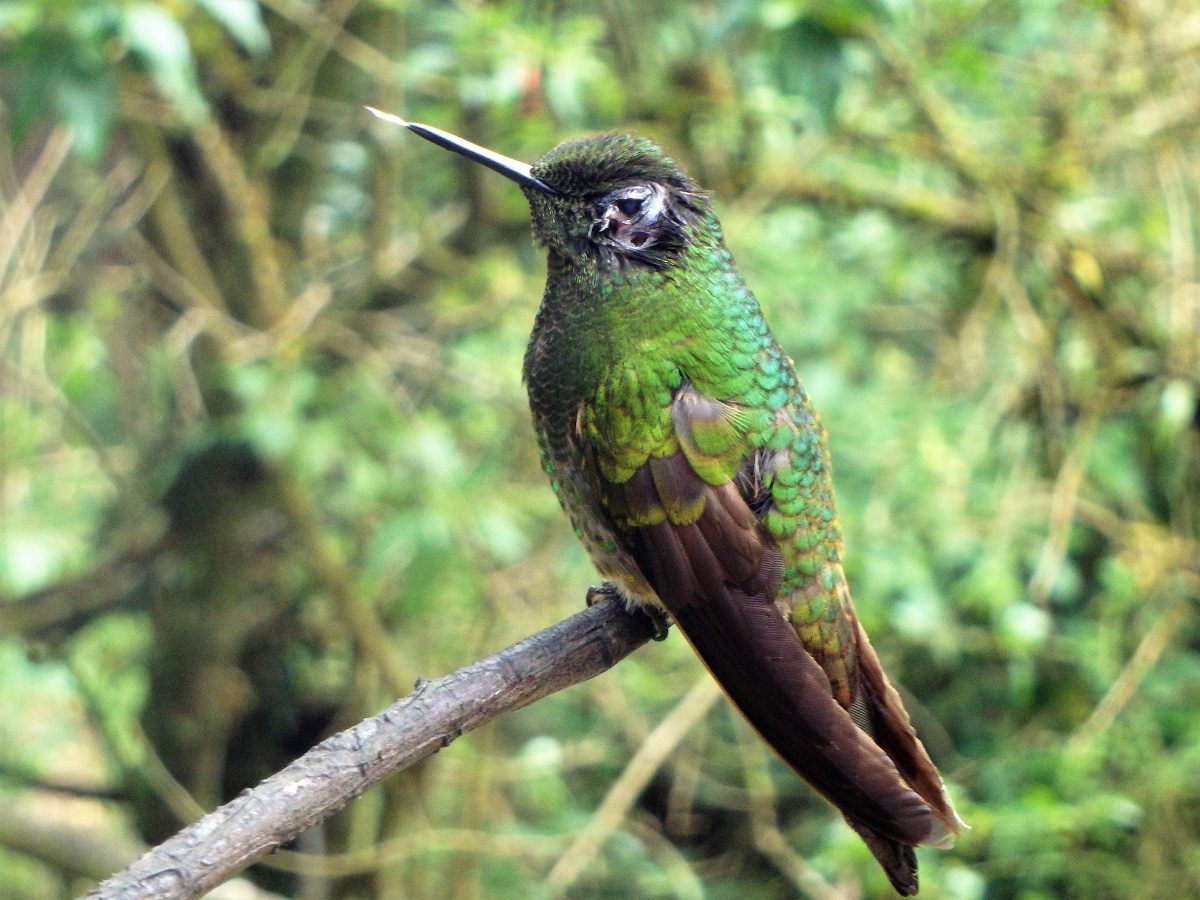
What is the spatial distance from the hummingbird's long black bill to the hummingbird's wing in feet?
1.36

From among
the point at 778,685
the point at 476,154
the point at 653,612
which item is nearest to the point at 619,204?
the point at 476,154

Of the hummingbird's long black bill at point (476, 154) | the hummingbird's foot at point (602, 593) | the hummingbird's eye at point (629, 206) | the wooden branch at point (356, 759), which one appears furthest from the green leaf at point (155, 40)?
the wooden branch at point (356, 759)

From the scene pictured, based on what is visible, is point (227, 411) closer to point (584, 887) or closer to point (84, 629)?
point (84, 629)

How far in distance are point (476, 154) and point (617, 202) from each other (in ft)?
0.87

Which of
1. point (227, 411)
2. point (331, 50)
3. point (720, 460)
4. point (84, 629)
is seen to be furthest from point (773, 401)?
point (84, 629)

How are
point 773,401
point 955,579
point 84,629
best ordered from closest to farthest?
1. point 773,401
2. point 955,579
3. point 84,629

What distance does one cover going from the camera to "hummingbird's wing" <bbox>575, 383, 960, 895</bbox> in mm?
2055

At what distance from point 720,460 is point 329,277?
274cm

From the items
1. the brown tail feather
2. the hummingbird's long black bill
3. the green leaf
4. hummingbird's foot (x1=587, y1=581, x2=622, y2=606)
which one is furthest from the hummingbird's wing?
the green leaf

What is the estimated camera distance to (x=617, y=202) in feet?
7.58

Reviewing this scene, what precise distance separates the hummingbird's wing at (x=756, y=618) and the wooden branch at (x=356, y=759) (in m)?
0.18

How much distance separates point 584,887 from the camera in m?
4.59

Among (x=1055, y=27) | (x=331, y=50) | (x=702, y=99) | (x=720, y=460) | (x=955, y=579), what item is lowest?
(x=720, y=460)

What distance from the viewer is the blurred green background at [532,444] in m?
4.07
